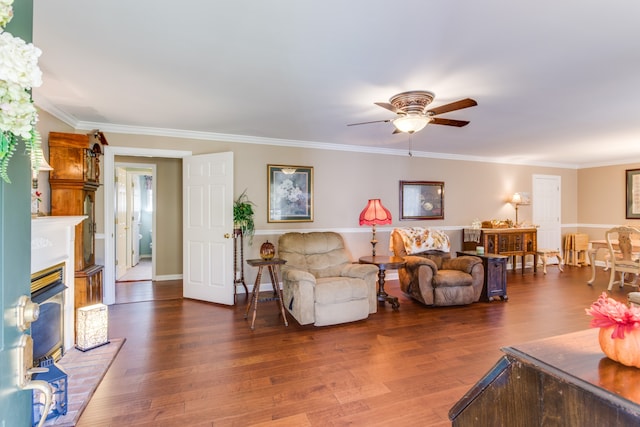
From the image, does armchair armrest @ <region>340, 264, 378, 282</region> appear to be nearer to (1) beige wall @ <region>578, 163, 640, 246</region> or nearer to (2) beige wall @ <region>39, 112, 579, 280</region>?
(2) beige wall @ <region>39, 112, 579, 280</region>

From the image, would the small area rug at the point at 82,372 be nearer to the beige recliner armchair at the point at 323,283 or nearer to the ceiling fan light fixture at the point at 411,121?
the beige recliner armchair at the point at 323,283

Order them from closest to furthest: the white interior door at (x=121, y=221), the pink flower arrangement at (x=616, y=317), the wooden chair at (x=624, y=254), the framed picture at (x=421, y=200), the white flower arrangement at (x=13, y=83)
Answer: the white flower arrangement at (x=13, y=83)
the pink flower arrangement at (x=616, y=317)
the wooden chair at (x=624, y=254)
the framed picture at (x=421, y=200)
the white interior door at (x=121, y=221)

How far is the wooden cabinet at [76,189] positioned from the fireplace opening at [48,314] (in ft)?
2.03

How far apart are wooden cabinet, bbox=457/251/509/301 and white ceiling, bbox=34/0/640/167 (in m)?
1.83

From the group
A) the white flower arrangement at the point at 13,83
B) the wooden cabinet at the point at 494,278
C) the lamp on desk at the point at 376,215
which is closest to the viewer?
the white flower arrangement at the point at 13,83

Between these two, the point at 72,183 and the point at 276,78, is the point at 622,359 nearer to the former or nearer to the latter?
the point at 276,78

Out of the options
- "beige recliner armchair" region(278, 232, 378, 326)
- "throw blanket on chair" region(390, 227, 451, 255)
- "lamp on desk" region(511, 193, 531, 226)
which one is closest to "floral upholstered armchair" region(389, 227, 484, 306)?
"throw blanket on chair" region(390, 227, 451, 255)

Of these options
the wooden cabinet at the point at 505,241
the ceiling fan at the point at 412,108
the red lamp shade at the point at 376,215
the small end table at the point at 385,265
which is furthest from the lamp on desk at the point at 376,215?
the wooden cabinet at the point at 505,241

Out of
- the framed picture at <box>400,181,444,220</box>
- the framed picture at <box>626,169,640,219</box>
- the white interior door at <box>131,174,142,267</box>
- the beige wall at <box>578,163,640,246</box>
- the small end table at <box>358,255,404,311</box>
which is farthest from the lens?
the white interior door at <box>131,174,142,267</box>

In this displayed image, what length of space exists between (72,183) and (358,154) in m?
4.03

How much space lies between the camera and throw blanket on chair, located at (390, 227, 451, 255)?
4.59 metres

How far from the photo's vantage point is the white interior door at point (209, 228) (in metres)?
4.24

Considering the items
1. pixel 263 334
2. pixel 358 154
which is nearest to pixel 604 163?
pixel 358 154

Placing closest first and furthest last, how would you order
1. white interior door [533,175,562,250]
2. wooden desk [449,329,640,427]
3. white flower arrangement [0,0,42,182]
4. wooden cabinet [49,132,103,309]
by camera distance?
white flower arrangement [0,0,42,182] < wooden desk [449,329,640,427] < wooden cabinet [49,132,103,309] < white interior door [533,175,562,250]
